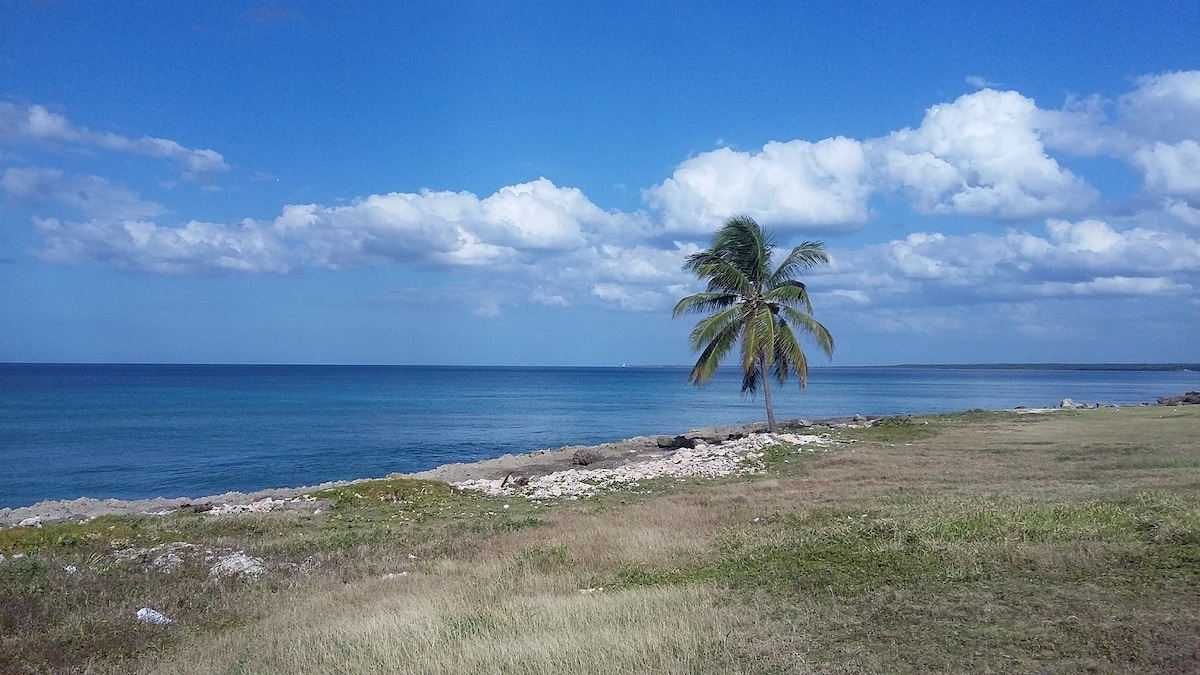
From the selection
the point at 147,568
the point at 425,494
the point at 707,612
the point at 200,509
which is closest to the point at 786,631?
the point at 707,612

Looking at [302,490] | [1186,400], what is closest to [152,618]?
[302,490]

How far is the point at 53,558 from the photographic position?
1340 centimetres

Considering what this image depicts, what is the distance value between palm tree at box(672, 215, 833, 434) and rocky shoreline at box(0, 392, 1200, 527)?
10.7 ft

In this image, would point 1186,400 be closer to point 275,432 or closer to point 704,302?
point 704,302

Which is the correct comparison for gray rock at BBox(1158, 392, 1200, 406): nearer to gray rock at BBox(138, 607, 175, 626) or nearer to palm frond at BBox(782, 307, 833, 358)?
palm frond at BBox(782, 307, 833, 358)

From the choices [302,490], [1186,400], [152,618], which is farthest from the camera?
[1186,400]

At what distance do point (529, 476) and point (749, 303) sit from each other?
1208cm

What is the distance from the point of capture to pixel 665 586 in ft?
33.2

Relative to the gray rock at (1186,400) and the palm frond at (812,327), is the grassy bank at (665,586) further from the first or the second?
the gray rock at (1186,400)

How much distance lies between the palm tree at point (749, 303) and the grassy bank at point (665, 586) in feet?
45.6

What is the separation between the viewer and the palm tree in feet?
105

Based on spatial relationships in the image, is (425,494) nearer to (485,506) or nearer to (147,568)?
(485,506)

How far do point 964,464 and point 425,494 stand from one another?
619 inches

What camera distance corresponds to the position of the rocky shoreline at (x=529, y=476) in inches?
886
